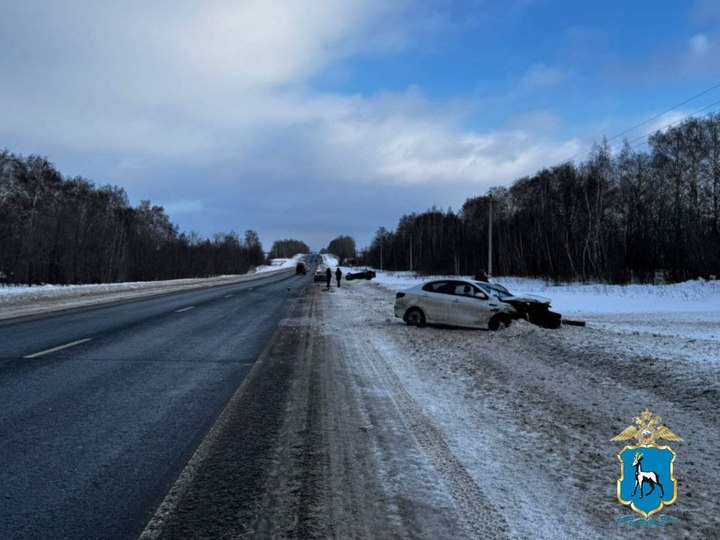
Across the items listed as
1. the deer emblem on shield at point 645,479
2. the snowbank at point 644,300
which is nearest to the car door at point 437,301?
the snowbank at point 644,300

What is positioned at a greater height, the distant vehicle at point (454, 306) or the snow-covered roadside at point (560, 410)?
the distant vehicle at point (454, 306)

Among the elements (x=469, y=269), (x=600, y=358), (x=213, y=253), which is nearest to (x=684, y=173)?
(x=469, y=269)

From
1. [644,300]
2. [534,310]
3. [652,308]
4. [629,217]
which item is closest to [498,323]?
[534,310]

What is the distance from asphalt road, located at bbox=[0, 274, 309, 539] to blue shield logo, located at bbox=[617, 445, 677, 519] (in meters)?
3.56

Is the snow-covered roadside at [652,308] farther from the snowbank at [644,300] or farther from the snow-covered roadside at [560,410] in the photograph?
the snow-covered roadside at [560,410]

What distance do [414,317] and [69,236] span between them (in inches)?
1887

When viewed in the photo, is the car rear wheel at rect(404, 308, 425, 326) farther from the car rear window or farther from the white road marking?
the white road marking

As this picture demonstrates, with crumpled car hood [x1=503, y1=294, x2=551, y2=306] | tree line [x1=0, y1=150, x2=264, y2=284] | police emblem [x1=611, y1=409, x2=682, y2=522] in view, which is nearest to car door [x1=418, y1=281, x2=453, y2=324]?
crumpled car hood [x1=503, y1=294, x2=551, y2=306]

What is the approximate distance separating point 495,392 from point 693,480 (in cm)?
337

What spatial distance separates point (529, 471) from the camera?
176 inches

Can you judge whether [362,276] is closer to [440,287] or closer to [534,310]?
[534,310]

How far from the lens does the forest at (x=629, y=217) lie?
146 ft

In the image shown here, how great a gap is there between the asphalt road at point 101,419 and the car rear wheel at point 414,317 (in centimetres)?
506

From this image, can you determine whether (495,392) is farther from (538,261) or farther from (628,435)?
(538,261)
